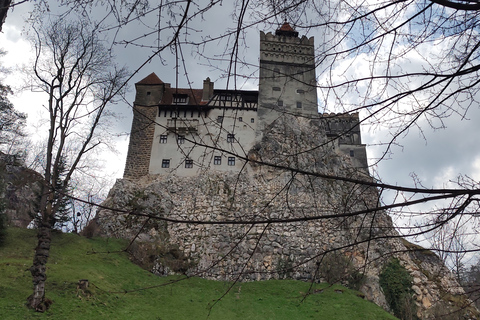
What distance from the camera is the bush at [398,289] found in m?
18.0

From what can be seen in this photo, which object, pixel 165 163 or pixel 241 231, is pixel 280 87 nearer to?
pixel 165 163

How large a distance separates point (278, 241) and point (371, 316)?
7.32 metres

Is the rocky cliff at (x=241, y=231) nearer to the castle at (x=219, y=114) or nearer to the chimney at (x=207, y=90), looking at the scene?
the castle at (x=219, y=114)

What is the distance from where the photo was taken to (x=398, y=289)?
1883 centimetres

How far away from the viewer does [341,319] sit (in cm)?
1334

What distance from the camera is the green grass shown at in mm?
9633

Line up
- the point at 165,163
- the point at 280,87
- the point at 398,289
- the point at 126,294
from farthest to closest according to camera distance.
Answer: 1. the point at 280,87
2. the point at 165,163
3. the point at 398,289
4. the point at 126,294

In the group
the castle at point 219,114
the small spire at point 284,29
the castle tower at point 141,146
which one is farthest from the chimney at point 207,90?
the small spire at point 284,29

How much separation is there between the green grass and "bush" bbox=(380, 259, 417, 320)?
11.2ft

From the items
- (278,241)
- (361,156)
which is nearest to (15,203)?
(278,241)

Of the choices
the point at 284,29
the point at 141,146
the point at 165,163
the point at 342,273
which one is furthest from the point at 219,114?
the point at 342,273

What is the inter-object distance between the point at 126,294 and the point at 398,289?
14.2 meters

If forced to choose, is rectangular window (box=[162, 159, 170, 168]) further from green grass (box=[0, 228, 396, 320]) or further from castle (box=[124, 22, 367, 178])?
green grass (box=[0, 228, 396, 320])

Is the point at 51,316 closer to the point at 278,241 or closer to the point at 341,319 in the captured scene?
the point at 341,319
